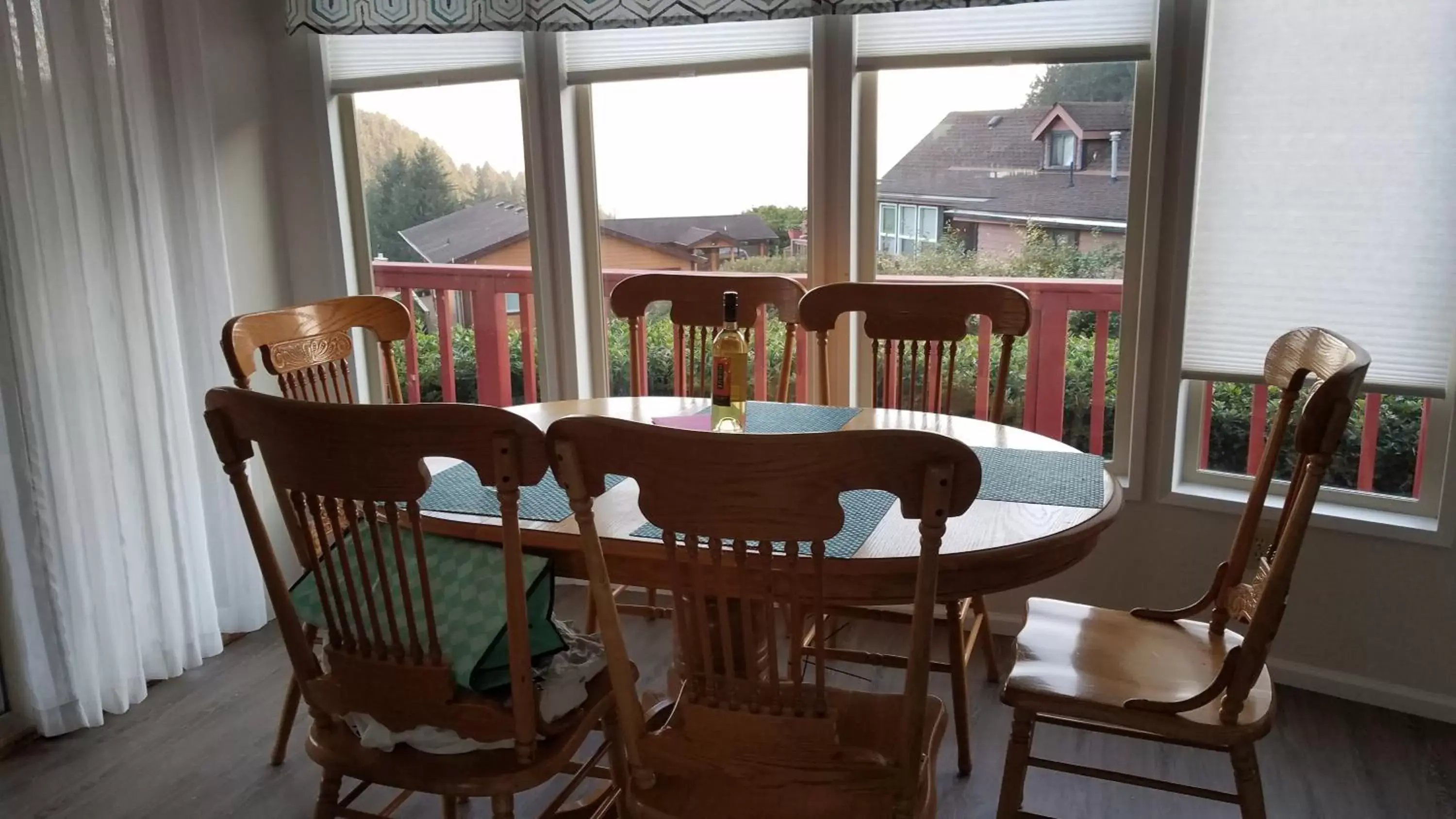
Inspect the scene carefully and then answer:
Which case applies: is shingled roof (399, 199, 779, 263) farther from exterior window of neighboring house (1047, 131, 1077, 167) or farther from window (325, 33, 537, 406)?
exterior window of neighboring house (1047, 131, 1077, 167)

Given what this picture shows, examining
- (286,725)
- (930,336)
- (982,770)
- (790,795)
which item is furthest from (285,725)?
(930,336)

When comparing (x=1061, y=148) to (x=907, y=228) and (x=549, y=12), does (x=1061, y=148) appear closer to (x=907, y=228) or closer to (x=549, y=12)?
(x=907, y=228)

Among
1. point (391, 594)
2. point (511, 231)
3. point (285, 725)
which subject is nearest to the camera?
point (391, 594)

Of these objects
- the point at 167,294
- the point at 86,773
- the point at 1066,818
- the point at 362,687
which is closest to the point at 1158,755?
the point at 1066,818

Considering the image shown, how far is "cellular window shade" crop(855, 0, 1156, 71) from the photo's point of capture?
2.48 metres

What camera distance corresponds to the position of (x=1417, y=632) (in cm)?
238

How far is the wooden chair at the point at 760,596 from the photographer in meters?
1.10

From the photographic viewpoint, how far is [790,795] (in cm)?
134

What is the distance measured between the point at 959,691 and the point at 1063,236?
125 cm

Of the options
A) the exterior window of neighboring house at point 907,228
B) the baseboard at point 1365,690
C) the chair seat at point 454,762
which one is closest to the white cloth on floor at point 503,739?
the chair seat at point 454,762

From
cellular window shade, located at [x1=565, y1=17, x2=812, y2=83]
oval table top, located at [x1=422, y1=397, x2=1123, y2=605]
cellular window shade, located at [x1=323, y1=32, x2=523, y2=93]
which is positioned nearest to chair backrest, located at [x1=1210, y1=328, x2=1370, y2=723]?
oval table top, located at [x1=422, y1=397, x2=1123, y2=605]

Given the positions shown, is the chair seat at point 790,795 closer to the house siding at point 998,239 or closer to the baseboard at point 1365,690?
the baseboard at point 1365,690

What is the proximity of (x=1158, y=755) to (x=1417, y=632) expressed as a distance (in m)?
0.70

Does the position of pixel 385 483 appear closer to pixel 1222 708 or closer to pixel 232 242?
pixel 1222 708
